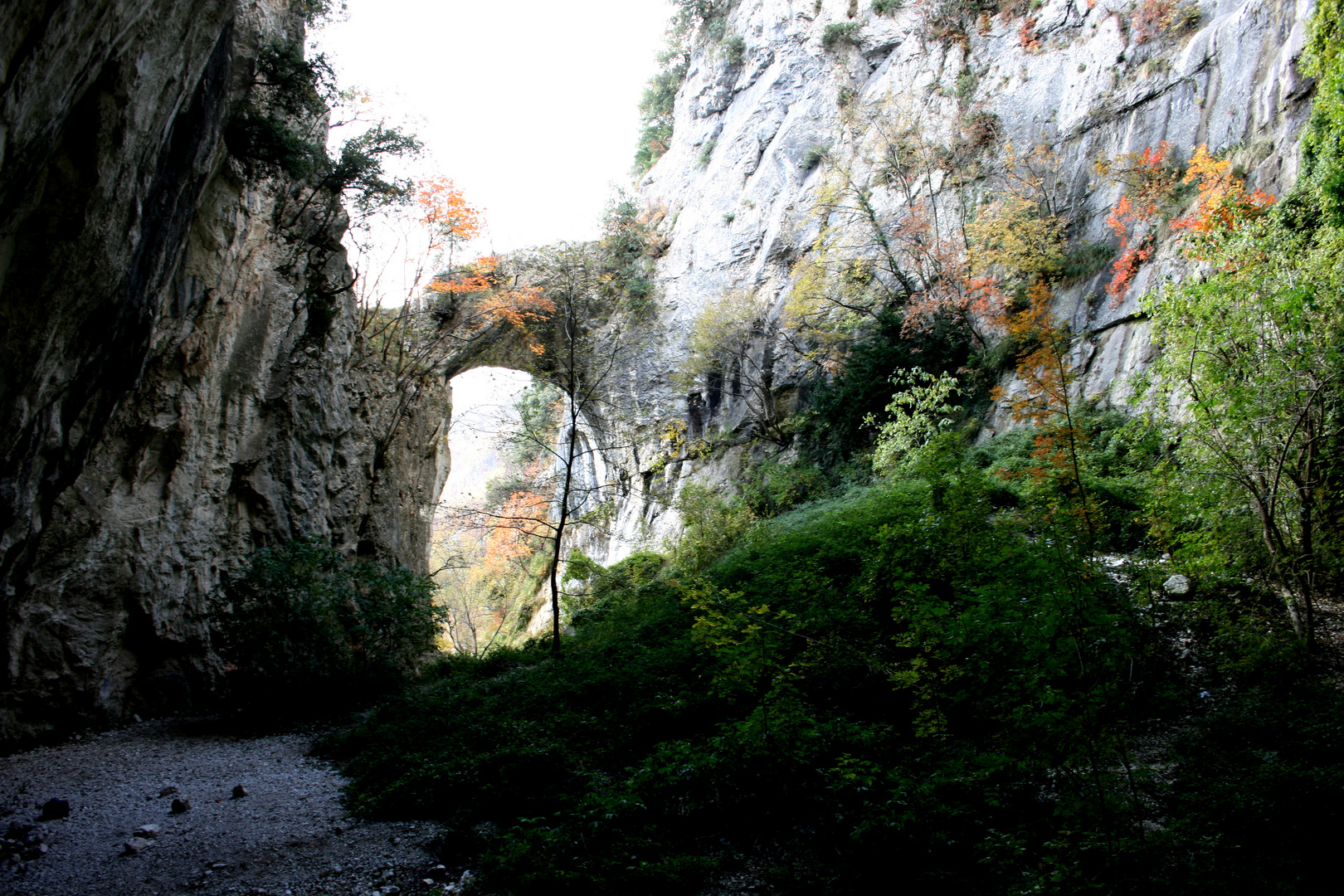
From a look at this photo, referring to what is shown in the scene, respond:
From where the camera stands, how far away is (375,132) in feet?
35.7

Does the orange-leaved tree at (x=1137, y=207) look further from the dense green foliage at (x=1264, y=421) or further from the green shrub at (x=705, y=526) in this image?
the green shrub at (x=705, y=526)

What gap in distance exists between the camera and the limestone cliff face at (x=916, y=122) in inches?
484

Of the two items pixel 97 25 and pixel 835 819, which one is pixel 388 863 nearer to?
pixel 835 819

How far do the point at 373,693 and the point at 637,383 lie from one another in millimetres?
15404

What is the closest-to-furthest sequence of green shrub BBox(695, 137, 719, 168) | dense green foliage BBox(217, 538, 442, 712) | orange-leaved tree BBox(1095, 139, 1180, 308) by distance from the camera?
dense green foliage BBox(217, 538, 442, 712), orange-leaved tree BBox(1095, 139, 1180, 308), green shrub BBox(695, 137, 719, 168)

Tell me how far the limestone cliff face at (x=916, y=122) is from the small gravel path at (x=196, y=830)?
12.4 metres

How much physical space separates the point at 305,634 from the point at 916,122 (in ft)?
59.2

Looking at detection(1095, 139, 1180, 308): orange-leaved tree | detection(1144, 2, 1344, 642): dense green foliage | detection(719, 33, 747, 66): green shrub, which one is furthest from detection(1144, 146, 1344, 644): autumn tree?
detection(719, 33, 747, 66): green shrub

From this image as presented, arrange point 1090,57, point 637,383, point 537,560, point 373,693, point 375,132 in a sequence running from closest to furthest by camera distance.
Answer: point 373,693 → point 375,132 → point 1090,57 → point 637,383 → point 537,560

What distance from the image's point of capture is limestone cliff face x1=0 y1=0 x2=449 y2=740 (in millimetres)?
4348

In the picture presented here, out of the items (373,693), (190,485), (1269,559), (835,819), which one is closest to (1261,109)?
(1269,559)

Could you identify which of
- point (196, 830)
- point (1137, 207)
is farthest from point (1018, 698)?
point (1137, 207)

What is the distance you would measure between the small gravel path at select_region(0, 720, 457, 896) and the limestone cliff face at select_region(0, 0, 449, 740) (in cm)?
156

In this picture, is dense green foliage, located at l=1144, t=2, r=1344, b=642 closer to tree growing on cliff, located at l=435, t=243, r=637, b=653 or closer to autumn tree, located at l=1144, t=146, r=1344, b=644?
autumn tree, located at l=1144, t=146, r=1344, b=644
